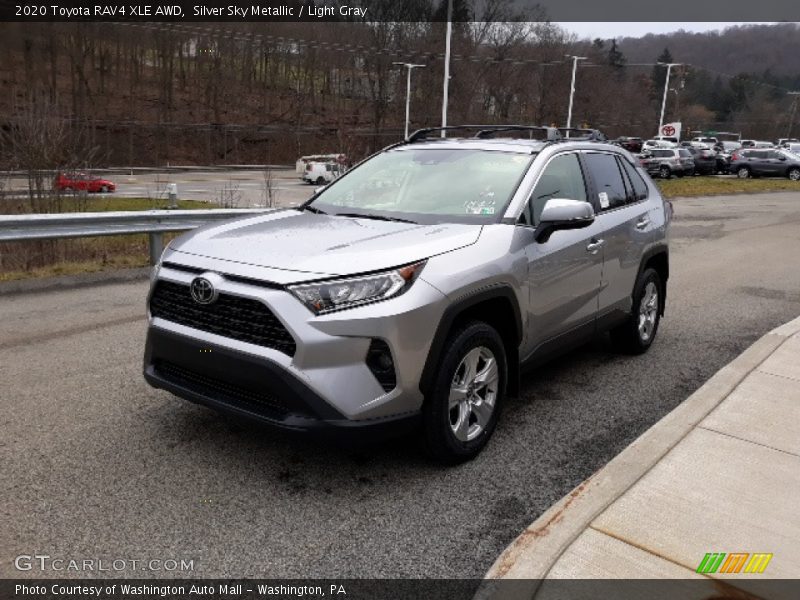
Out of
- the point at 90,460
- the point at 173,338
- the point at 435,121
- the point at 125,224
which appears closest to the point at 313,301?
the point at 173,338

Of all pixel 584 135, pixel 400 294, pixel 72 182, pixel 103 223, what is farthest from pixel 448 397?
pixel 72 182

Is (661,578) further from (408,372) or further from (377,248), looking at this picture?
(377,248)

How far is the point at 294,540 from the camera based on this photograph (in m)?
3.10

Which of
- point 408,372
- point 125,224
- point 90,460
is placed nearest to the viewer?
point 408,372

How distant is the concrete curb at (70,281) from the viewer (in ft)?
24.9

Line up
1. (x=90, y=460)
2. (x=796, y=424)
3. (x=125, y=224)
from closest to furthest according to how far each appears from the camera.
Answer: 1. (x=90, y=460)
2. (x=796, y=424)
3. (x=125, y=224)

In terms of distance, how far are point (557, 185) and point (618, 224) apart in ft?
2.83

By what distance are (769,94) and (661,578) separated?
124m

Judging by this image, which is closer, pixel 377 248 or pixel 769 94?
pixel 377 248

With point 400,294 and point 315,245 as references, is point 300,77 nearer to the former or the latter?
point 315,245

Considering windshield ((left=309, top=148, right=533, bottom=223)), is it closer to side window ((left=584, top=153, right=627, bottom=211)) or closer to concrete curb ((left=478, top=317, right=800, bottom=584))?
side window ((left=584, top=153, right=627, bottom=211))

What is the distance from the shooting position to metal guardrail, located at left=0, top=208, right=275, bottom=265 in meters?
7.79

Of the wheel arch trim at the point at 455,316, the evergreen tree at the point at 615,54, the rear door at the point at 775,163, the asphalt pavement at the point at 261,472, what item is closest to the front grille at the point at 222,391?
the asphalt pavement at the point at 261,472

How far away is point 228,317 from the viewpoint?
3381 mm
